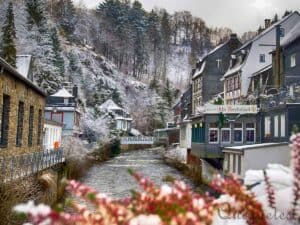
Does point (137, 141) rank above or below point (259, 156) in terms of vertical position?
above

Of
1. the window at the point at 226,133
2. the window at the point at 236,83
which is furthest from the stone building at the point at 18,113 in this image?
the window at the point at 236,83

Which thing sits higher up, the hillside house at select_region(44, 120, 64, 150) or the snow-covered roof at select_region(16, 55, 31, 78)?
the snow-covered roof at select_region(16, 55, 31, 78)

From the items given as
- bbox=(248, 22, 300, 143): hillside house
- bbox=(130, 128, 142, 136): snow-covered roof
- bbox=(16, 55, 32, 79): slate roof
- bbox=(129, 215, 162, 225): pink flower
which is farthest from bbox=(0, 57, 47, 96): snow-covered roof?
bbox=(130, 128, 142, 136): snow-covered roof

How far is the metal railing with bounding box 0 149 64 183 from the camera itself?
17.9 metres

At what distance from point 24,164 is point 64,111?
40.7 meters

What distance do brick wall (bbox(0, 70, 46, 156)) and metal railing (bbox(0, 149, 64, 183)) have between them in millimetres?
829

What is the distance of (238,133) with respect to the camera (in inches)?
1431

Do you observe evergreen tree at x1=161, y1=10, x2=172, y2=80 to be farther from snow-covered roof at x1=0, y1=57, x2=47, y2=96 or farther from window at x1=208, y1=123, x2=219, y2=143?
snow-covered roof at x1=0, y1=57, x2=47, y2=96

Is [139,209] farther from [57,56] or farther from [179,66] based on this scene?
[179,66]

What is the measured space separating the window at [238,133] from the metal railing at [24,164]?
13.0 m

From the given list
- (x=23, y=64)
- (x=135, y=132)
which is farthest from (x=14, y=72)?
(x=135, y=132)

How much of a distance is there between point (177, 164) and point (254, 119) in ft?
46.0

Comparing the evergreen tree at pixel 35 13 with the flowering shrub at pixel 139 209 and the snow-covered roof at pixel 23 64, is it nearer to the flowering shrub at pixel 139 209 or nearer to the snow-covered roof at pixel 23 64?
the snow-covered roof at pixel 23 64

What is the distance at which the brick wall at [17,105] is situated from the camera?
2123 cm
